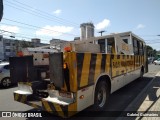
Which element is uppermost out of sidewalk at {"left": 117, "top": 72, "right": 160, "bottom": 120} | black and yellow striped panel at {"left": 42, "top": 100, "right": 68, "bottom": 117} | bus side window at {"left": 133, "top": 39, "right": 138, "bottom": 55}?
bus side window at {"left": 133, "top": 39, "right": 138, "bottom": 55}

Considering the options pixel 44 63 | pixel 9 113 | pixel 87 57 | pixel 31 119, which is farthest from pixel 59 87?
pixel 9 113

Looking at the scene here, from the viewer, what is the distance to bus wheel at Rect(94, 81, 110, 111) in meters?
5.25

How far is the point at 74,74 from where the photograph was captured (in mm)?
4141

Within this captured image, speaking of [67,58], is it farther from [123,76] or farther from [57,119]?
[123,76]

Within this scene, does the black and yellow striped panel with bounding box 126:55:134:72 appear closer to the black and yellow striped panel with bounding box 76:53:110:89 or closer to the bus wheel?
the bus wheel

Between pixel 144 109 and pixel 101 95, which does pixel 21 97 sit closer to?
pixel 101 95

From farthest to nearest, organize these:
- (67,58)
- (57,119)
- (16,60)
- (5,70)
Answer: (5,70), (16,60), (57,119), (67,58)

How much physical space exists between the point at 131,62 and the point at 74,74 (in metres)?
4.85

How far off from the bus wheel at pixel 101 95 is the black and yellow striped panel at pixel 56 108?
4.14 ft

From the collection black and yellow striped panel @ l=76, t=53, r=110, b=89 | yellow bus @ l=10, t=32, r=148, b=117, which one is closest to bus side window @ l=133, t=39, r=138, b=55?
yellow bus @ l=10, t=32, r=148, b=117

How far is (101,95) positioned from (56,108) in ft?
6.04

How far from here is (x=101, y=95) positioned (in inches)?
224

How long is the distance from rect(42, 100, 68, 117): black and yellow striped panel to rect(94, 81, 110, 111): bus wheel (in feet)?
4.14

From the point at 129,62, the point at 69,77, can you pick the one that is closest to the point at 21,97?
the point at 69,77
